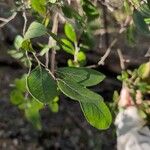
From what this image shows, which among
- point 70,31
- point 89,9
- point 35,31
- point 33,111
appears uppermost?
point 35,31

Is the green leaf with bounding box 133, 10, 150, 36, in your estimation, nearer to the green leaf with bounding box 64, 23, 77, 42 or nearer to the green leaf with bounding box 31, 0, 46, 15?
the green leaf with bounding box 31, 0, 46, 15

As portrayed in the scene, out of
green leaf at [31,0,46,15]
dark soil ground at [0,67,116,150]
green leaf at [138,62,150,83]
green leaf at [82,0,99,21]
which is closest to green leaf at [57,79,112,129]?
green leaf at [31,0,46,15]

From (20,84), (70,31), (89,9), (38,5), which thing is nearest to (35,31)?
(38,5)

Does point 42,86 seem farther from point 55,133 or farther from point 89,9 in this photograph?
point 55,133

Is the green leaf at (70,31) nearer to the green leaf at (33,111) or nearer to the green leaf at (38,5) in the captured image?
the green leaf at (33,111)

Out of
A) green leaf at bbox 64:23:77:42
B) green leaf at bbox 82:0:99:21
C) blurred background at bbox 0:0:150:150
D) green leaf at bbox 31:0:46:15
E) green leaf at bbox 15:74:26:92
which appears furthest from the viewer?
blurred background at bbox 0:0:150:150

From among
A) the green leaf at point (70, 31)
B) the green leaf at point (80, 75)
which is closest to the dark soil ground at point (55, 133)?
the green leaf at point (70, 31)

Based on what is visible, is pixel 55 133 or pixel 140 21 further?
pixel 55 133

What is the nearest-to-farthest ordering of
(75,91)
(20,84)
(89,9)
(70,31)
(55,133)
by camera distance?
(75,91) < (89,9) < (70,31) < (20,84) < (55,133)

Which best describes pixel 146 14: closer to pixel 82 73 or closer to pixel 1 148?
pixel 82 73
